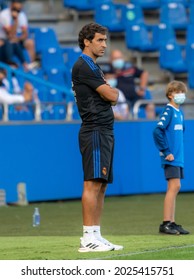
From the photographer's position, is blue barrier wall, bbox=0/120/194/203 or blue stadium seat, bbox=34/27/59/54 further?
blue stadium seat, bbox=34/27/59/54

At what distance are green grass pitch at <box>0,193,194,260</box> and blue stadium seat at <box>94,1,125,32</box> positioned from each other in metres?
5.57

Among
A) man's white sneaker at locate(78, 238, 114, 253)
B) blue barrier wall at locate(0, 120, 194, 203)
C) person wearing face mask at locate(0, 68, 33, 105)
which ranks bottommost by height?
man's white sneaker at locate(78, 238, 114, 253)

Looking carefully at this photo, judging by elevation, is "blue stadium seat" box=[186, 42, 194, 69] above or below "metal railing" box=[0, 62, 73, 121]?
above

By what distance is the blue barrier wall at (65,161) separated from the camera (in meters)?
16.7

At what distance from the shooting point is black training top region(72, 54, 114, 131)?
31.6 ft

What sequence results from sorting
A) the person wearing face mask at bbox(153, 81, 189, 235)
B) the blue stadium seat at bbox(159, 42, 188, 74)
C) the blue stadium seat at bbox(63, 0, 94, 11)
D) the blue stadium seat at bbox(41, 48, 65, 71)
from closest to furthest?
1. the person wearing face mask at bbox(153, 81, 189, 235)
2. the blue stadium seat at bbox(41, 48, 65, 71)
3. the blue stadium seat at bbox(159, 42, 188, 74)
4. the blue stadium seat at bbox(63, 0, 94, 11)

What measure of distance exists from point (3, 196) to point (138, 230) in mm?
4546

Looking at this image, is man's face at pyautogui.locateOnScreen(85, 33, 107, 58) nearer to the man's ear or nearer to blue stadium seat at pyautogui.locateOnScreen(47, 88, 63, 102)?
the man's ear

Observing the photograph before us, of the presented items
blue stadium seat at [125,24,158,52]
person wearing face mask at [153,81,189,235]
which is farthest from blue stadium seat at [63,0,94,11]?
person wearing face mask at [153,81,189,235]

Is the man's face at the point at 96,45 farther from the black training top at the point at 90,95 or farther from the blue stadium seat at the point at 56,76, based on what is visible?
the blue stadium seat at the point at 56,76

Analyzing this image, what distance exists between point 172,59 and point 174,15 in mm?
1595

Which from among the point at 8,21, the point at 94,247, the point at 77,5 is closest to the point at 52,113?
the point at 8,21

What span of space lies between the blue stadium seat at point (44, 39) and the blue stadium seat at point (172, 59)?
7.39ft

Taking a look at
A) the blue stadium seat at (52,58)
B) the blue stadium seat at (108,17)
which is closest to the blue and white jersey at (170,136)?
the blue stadium seat at (52,58)
